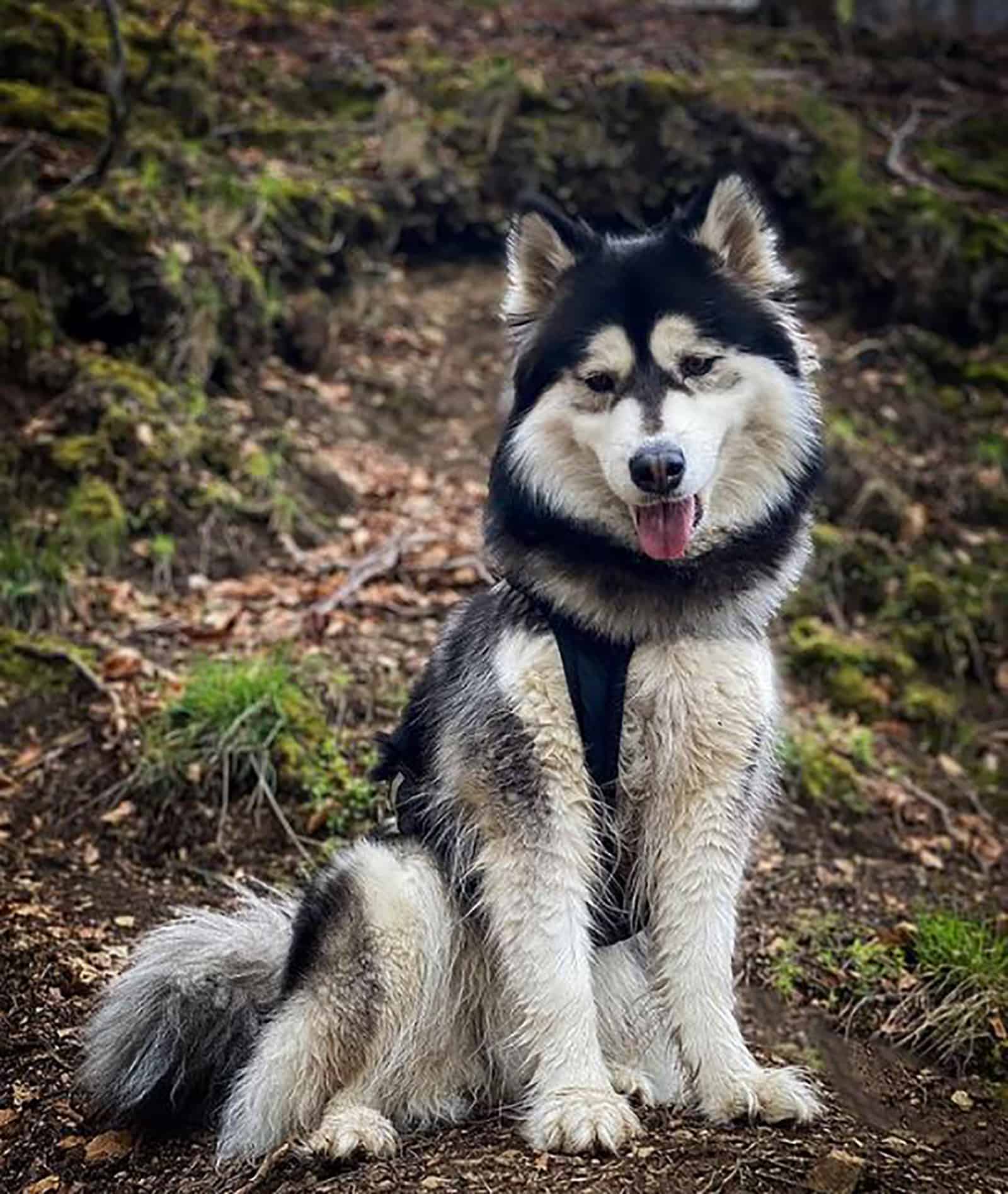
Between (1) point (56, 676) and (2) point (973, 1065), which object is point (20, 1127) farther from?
(2) point (973, 1065)

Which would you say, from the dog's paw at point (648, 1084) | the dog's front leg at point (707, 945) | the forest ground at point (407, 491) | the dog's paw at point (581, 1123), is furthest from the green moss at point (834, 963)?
the dog's paw at point (581, 1123)

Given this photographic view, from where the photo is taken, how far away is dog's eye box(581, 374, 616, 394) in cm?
292

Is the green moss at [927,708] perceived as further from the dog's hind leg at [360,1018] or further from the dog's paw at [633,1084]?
the dog's hind leg at [360,1018]

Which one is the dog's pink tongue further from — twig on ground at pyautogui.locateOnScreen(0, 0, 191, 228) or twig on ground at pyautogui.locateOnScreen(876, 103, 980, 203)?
twig on ground at pyautogui.locateOnScreen(876, 103, 980, 203)

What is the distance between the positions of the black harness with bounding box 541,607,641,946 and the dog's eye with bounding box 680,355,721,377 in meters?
0.65

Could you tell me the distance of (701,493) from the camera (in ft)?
9.68

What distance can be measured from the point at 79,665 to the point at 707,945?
11.0ft

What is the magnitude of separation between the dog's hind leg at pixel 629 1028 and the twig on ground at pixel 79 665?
8.54 feet

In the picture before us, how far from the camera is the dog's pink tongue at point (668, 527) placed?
2.91 m

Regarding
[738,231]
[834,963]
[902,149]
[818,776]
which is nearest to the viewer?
[738,231]

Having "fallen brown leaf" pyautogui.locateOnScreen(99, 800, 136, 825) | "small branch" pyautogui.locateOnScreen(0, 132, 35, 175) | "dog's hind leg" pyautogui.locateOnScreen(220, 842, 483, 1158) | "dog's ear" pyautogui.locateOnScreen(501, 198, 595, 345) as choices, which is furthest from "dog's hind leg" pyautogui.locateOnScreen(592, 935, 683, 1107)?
"small branch" pyautogui.locateOnScreen(0, 132, 35, 175)

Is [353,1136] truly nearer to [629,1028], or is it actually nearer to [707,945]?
[629,1028]

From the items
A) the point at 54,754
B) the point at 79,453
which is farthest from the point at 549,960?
the point at 79,453

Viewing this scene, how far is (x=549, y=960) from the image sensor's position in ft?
9.23
